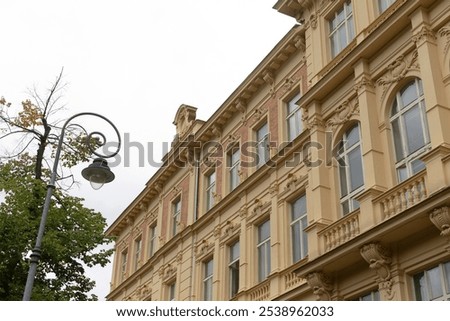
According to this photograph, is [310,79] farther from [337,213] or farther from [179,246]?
[179,246]

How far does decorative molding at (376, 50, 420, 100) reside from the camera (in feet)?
47.9

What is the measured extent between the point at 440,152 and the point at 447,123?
84 cm

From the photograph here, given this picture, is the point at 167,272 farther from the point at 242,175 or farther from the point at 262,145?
the point at 262,145

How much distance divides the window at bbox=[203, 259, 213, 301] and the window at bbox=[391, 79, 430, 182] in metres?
10.6

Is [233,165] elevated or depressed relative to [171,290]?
elevated

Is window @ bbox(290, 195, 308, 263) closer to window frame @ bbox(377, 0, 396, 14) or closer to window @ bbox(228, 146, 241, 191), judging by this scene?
window @ bbox(228, 146, 241, 191)

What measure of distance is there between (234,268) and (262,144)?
14.9ft

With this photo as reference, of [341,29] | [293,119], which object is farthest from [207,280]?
[341,29]

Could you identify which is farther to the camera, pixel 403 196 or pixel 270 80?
pixel 270 80

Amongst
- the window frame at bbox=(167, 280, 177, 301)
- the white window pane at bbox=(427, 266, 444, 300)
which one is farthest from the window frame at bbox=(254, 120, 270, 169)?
the white window pane at bbox=(427, 266, 444, 300)

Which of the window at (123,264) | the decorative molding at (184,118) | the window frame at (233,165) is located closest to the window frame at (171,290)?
the window frame at (233,165)

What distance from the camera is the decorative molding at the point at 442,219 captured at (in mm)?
Answer: 11648

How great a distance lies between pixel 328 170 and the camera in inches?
657

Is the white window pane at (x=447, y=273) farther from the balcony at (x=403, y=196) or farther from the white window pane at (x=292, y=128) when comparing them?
the white window pane at (x=292, y=128)
